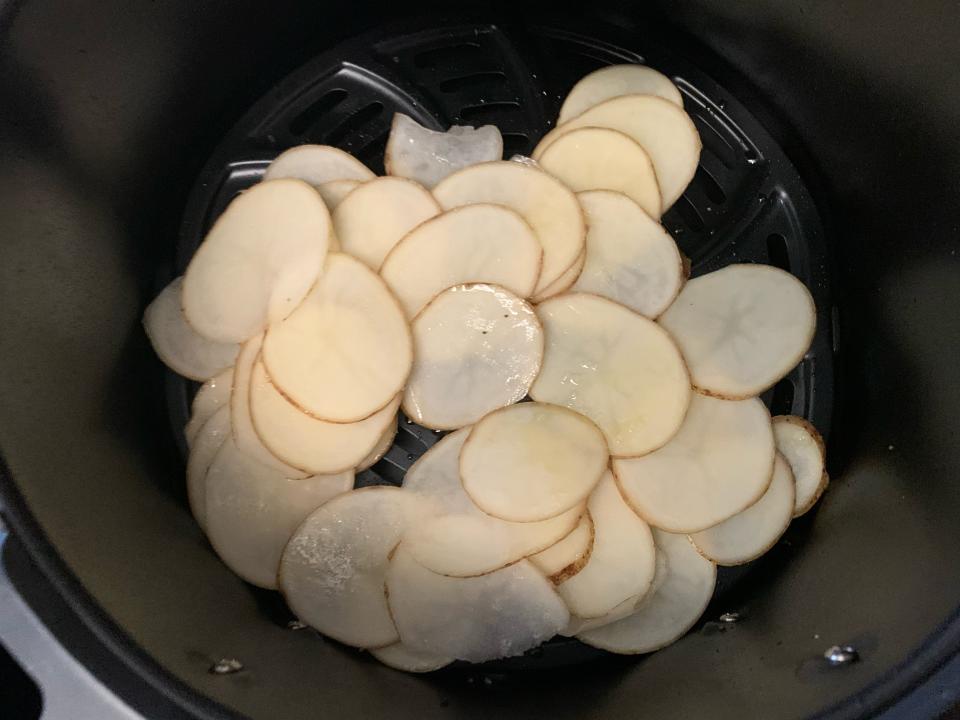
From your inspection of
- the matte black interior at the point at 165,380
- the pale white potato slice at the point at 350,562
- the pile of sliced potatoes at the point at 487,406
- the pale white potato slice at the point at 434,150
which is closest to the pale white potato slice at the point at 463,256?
the pile of sliced potatoes at the point at 487,406

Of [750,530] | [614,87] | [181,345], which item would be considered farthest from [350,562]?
[614,87]

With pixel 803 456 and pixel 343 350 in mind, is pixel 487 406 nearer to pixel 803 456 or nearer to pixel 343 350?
pixel 343 350

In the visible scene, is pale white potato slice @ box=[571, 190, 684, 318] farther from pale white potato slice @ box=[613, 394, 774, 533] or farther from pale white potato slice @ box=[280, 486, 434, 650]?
pale white potato slice @ box=[280, 486, 434, 650]

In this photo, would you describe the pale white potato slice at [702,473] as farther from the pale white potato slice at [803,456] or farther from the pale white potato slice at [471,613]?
the pale white potato slice at [471,613]

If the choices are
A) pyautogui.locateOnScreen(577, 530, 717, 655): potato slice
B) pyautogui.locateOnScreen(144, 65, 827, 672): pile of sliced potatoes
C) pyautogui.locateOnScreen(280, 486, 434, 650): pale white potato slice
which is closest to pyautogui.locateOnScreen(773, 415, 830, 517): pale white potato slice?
pyautogui.locateOnScreen(144, 65, 827, 672): pile of sliced potatoes

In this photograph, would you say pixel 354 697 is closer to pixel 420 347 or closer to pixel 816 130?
pixel 420 347

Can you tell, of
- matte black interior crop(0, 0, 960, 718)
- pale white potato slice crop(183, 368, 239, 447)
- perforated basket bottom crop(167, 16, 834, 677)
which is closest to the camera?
matte black interior crop(0, 0, 960, 718)

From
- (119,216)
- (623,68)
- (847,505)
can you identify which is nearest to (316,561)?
(119,216)
